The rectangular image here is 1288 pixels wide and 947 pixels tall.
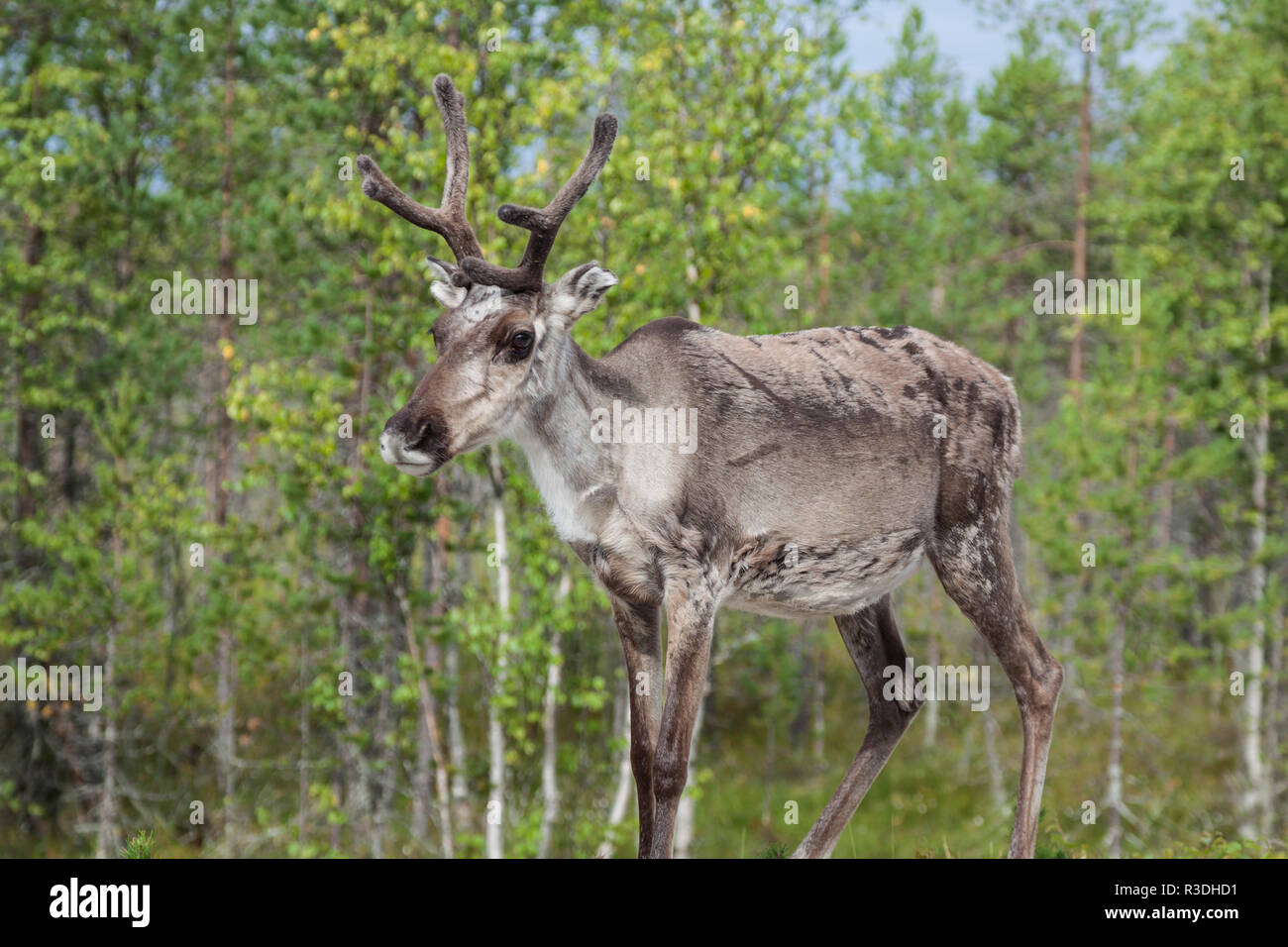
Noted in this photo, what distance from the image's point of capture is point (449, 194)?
19.2 feet

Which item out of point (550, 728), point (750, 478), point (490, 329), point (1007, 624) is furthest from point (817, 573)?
point (550, 728)

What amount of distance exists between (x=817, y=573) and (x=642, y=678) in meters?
0.93

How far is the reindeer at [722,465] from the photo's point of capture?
→ 17.1 ft

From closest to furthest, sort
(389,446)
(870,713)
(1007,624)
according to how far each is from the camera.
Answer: (389,446)
(1007,624)
(870,713)

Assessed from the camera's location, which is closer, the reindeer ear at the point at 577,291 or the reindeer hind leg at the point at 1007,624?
the reindeer ear at the point at 577,291

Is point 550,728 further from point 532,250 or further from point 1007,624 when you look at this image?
point 532,250

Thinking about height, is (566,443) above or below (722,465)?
above

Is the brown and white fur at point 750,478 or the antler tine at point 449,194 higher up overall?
the antler tine at point 449,194

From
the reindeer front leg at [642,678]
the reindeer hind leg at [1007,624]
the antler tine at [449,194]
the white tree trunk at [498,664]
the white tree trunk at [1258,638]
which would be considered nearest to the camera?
the reindeer front leg at [642,678]

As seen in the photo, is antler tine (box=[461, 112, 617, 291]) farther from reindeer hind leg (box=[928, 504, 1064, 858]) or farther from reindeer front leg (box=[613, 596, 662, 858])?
reindeer hind leg (box=[928, 504, 1064, 858])

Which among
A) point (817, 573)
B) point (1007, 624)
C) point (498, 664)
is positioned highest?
point (817, 573)

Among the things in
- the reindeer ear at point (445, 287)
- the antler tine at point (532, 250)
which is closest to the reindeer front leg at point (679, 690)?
the antler tine at point (532, 250)

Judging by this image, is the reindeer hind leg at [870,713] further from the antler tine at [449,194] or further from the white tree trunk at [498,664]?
the white tree trunk at [498,664]
